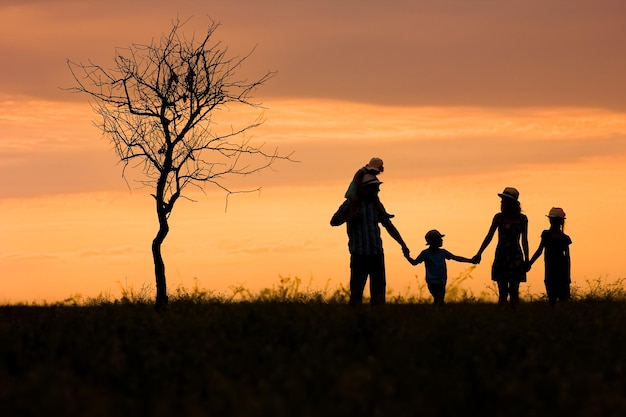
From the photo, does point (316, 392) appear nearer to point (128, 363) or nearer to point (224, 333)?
point (128, 363)

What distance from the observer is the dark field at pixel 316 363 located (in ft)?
26.8

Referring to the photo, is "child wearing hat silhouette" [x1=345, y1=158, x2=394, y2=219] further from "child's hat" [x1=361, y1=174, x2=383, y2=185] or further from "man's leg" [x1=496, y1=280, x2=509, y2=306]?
"man's leg" [x1=496, y1=280, x2=509, y2=306]

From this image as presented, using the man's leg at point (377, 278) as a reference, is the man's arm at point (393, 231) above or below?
above

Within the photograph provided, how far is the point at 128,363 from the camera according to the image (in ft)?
34.6

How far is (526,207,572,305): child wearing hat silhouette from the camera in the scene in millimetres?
17875

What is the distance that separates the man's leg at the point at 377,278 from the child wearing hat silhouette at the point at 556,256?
3408mm

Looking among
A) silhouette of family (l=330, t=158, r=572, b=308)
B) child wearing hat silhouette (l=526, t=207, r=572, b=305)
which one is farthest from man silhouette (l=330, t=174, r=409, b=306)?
child wearing hat silhouette (l=526, t=207, r=572, b=305)

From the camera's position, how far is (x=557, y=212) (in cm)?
1797

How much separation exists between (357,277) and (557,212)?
420cm

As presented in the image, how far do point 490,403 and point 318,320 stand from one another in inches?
165

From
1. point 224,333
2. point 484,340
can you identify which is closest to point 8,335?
point 224,333

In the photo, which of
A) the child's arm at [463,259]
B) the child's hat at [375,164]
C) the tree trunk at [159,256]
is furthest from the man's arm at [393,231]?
the tree trunk at [159,256]

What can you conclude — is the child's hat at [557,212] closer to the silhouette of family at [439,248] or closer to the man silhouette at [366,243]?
the silhouette of family at [439,248]

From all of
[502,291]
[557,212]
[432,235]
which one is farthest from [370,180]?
[557,212]
